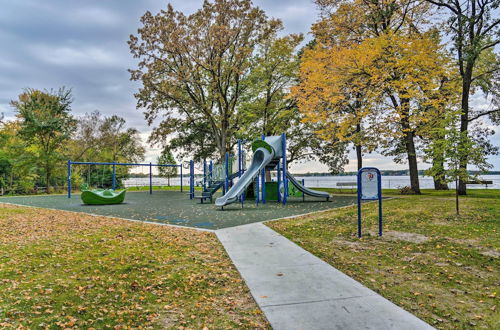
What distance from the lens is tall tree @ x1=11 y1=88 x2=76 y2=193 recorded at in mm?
25691

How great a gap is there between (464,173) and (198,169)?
2618 cm

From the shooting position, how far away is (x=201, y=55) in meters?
22.8

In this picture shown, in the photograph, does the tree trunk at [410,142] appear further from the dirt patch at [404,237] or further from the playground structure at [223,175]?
the dirt patch at [404,237]

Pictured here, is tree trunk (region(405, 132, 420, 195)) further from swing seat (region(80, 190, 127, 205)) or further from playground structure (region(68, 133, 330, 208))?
swing seat (region(80, 190, 127, 205))

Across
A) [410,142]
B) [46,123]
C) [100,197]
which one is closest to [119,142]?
[46,123]

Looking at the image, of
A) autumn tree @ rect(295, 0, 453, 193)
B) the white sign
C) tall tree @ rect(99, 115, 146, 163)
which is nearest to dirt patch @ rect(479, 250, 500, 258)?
the white sign

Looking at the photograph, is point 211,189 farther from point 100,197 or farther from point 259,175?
point 100,197

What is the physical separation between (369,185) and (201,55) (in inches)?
720

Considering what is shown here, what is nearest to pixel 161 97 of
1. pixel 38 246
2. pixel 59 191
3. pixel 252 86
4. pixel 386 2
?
pixel 252 86

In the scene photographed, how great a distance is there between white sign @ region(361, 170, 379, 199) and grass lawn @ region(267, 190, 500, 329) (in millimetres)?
996

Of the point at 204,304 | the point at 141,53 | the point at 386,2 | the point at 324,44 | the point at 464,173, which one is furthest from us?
the point at 141,53

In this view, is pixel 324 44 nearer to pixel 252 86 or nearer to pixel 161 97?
pixel 252 86

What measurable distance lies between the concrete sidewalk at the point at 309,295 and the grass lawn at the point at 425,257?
0.32 meters

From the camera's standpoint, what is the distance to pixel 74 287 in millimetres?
4203
